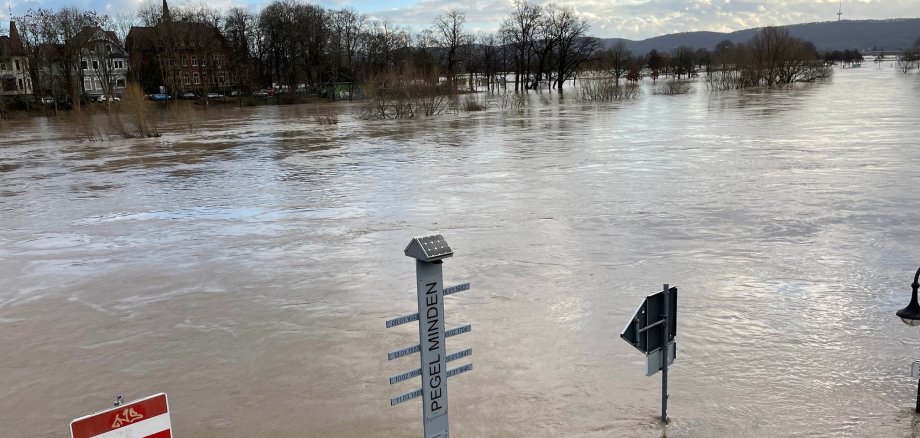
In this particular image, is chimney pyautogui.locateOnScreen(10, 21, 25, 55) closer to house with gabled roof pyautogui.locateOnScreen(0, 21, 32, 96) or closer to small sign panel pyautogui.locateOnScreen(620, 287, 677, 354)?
house with gabled roof pyautogui.locateOnScreen(0, 21, 32, 96)

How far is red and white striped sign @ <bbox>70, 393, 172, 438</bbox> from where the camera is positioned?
3.49 m

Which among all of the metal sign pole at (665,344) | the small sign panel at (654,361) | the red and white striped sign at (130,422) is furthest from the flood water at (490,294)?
the red and white striped sign at (130,422)

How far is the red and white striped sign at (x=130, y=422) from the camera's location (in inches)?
138

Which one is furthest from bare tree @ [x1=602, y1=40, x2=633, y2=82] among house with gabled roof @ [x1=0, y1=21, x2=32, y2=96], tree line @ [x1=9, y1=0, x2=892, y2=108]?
house with gabled roof @ [x1=0, y1=21, x2=32, y2=96]

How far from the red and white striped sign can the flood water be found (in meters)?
2.65

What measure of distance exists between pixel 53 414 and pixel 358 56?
376 ft

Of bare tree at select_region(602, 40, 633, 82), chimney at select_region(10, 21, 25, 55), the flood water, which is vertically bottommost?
the flood water

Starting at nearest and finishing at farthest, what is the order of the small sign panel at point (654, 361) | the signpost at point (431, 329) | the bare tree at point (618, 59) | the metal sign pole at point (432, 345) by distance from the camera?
the signpost at point (431, 329) → the metal sign pole at point (432, 345) → the small sign panel at point (654, 361) → the bare tree at point (618, 59)

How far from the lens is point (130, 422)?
3.70 m

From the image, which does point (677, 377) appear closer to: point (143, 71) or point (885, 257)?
point (885, 257)

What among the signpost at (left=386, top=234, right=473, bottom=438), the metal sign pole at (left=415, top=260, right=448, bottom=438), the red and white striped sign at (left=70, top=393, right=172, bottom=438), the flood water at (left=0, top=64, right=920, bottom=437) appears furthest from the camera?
the flood water at (left=0, top=64, right=920, bottom=437)

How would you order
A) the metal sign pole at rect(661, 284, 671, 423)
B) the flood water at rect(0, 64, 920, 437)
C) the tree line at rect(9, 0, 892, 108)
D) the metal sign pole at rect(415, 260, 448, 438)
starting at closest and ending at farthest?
the metal sign pole at rect(415, 260, 448, 438) < the metal sign pole at rect(661, 284, 671, 423) < the flood water at rect(0, 64, 920, 437) < the tree line at rect(9, 0, 892, 108)

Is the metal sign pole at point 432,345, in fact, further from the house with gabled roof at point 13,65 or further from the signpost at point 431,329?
the house with gabled roof at point 13,65

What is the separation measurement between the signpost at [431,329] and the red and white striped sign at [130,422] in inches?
49.5
